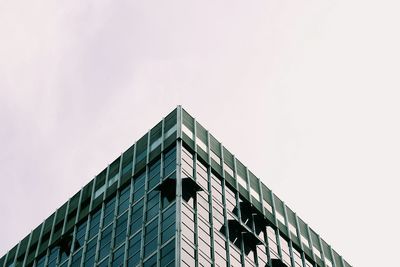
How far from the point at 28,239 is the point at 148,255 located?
25.8 metres

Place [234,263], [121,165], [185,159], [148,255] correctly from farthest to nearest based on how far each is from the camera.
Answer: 1. [121,165]
2. [185,159]
3. [234,263]
4. [148,255]

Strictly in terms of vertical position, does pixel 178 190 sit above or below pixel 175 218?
above

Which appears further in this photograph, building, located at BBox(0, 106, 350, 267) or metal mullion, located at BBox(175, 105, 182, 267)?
building, located at BBox(0, 106, 350, 267)

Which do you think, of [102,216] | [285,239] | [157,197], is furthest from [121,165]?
[285,239]

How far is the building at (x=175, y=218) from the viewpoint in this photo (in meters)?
62.6

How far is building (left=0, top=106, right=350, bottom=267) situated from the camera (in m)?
62.6

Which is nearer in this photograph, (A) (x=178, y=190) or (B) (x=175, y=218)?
(B) (x=175, y=218)

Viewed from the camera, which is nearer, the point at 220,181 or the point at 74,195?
the point at 220,181

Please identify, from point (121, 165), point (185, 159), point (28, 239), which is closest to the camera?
point (185, 159)

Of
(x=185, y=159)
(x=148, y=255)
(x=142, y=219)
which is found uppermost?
(x=185, y=159)

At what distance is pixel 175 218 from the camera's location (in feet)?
202

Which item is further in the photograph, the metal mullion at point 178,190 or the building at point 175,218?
the building at point 175,218

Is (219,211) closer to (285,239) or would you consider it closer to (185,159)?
(185,159)

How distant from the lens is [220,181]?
7269cm
